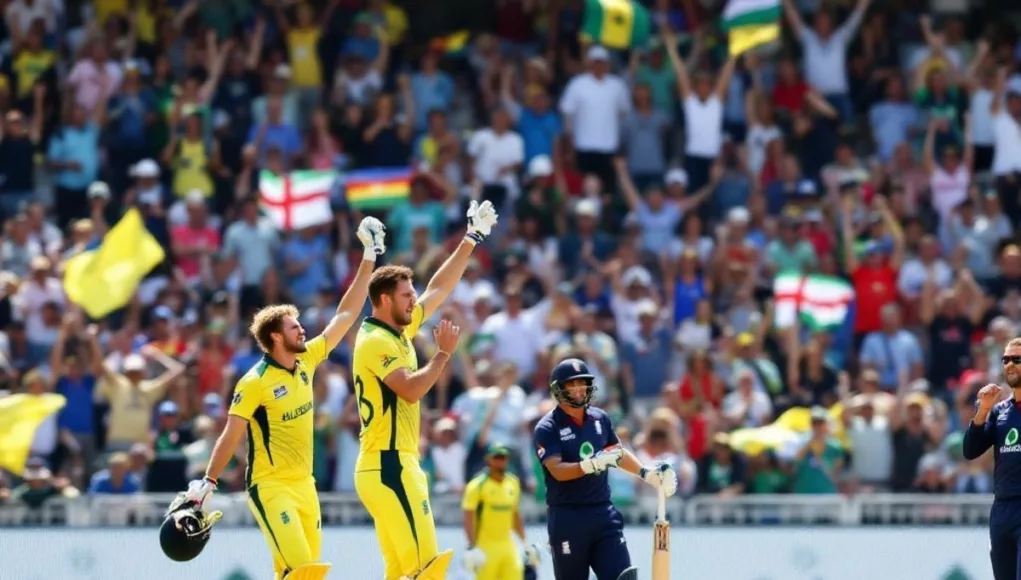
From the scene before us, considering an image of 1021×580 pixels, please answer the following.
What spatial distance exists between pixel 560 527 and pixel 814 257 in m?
9.21

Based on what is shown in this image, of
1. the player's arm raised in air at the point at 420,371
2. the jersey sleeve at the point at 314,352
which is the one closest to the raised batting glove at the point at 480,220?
the jersey sleeve at the point at 314,352

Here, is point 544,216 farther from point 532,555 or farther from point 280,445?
point 280,445

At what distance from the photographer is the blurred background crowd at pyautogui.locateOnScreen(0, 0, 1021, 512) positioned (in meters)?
19.6

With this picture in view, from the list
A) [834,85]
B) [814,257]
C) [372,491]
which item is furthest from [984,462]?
[372,491]


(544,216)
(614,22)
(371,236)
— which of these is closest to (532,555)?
(371,236)

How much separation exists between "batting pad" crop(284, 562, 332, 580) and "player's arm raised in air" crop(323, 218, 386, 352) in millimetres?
1408

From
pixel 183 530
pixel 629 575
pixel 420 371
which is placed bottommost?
pixel 629 575

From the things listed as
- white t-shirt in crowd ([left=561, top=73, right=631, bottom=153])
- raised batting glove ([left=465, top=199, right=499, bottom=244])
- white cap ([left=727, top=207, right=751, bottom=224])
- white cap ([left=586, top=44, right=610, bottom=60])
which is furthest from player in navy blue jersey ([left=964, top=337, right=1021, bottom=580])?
white cap ([left=586, top=44, right=610, bottom=60])

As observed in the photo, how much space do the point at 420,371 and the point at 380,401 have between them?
0.39 m

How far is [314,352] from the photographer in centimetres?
1279

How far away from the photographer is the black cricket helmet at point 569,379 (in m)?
12.9

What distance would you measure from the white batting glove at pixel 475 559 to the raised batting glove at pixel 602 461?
16.0ft

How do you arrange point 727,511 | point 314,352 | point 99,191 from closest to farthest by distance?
1. point 314,352
2. point 727,511
3. point 99,191

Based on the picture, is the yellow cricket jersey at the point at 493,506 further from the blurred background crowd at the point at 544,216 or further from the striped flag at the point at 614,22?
the striped flag at the point at 614,22
